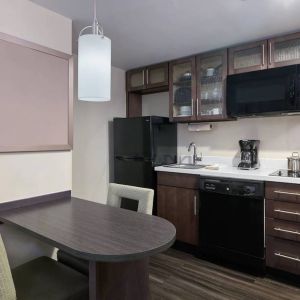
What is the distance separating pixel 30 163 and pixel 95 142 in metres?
1.46

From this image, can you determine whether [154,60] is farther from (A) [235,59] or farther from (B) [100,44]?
(B) [100,44]

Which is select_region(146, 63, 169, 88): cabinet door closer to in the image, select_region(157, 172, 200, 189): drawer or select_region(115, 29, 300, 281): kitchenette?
Answer: select_region(115, 29, 300, 281): kitchenette

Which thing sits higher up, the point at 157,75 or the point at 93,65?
the point at 157,75

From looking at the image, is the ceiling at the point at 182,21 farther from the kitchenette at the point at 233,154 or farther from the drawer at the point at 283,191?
the drawer at the point at 283,191

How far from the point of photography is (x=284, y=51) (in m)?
2.45

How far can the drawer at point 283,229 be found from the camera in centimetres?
217

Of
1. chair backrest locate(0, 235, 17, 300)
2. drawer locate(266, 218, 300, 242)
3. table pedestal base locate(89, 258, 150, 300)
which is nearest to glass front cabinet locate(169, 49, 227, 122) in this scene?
drawer locate(266, 218, 300, 242)

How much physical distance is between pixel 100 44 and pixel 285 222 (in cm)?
206

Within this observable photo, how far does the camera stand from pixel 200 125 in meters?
3.19

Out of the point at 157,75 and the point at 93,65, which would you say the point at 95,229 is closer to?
the point at 93,65

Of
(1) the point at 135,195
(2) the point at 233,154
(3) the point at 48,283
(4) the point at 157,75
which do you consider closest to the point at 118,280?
(3) the point at 48,283

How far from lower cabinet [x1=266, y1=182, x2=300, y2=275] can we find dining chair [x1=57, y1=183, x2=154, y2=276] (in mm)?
1244

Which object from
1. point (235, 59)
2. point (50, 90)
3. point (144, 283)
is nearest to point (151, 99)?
point (235, 59)

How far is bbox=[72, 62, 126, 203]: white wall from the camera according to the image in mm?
3070
